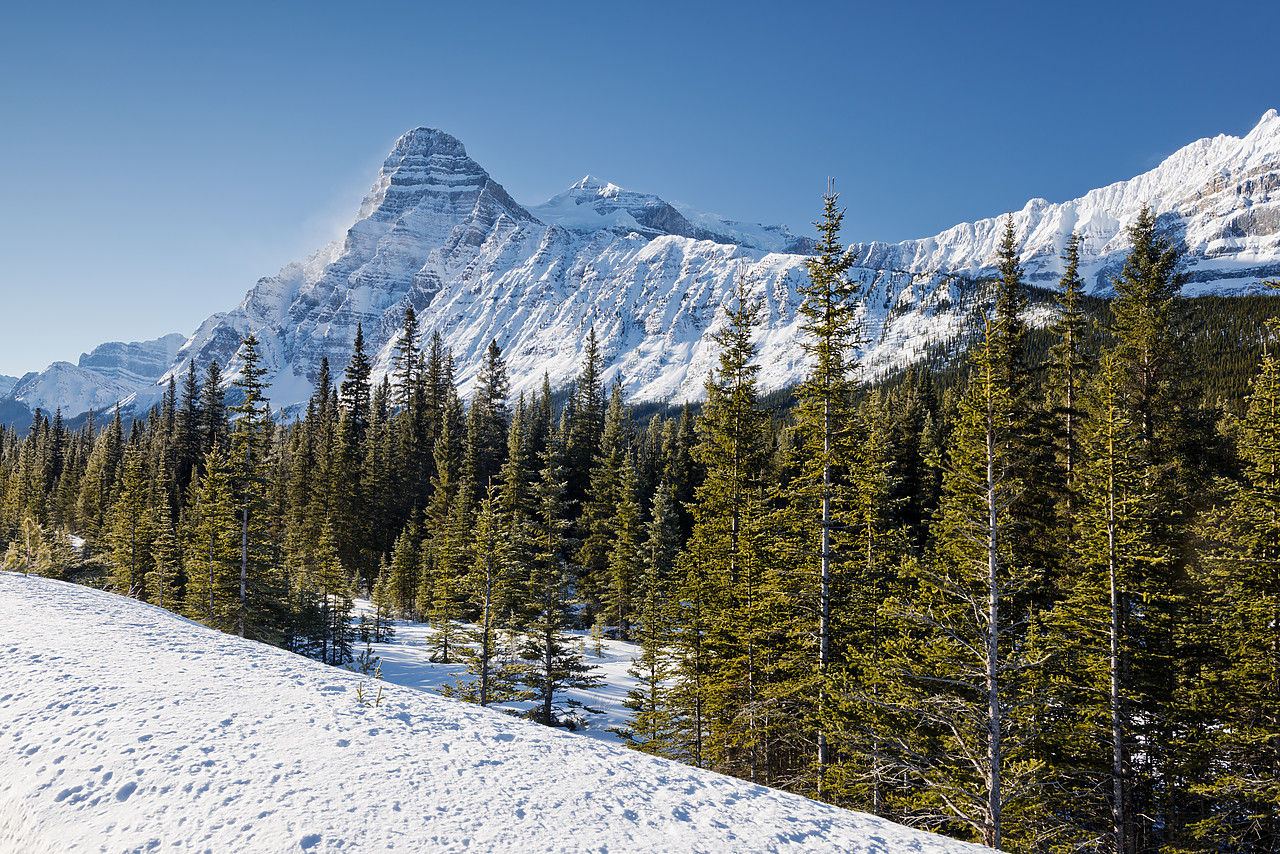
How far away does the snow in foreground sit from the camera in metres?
5.52

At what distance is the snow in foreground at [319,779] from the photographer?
18.1ft

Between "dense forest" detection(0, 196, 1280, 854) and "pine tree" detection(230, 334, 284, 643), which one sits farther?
"pine tree" detection(230, 334, 284, 643)

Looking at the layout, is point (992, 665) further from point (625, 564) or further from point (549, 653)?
point (625, 564)

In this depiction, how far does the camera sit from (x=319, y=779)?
20.2 ft

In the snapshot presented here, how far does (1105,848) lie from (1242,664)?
732 cm

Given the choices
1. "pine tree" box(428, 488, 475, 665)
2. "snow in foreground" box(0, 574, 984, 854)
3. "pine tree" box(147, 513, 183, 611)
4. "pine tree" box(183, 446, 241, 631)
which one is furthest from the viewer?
"pine tree" box(147, 513, 183, 611)

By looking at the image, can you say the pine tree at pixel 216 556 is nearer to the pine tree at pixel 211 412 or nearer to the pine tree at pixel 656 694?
the pine tree at pixel 656 694

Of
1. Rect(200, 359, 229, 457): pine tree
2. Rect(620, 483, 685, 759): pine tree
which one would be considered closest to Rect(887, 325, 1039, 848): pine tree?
Rect(620, 483, 685, 759): pine tree

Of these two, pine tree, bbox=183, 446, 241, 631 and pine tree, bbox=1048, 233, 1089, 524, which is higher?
pine tree, bbox=1048, 233, 1089, 524

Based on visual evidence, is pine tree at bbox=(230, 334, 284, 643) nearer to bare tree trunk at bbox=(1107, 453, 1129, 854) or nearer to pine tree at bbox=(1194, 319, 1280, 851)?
bare tree trunk at bbox=(1107, 453, 1129, 854)

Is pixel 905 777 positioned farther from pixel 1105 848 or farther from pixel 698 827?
pixel 698 827

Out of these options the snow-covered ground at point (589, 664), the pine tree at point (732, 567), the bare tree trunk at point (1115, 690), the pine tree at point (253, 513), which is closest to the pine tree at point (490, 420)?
the snow-covered ground at point (589, 664)

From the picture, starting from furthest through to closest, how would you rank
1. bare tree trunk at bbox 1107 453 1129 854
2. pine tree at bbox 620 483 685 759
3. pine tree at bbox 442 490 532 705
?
pine tree at bbox 442 490 532 705
pine tree at bbox 620 483 685 759
bare tree trunk at bbox 1107 453 1129 854

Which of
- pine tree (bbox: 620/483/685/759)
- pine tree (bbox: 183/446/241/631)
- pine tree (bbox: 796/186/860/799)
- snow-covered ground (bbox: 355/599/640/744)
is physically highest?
pine tree (bbox: 796/186/860/799)
